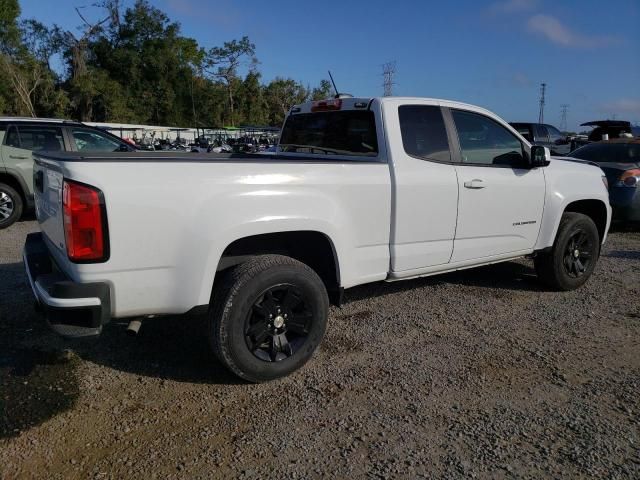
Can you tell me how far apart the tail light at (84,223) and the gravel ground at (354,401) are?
3.15 feet

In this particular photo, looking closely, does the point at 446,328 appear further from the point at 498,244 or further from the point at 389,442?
the point at 389,442

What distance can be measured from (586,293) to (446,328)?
1.92 meters

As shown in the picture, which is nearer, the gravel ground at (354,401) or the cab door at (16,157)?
the gravel ground at (354,401)

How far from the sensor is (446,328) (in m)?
4.29

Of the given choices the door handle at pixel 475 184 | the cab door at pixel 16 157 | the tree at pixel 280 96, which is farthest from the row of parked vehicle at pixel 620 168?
the tree at pixel 280 96

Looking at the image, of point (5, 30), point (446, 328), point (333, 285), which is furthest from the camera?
point (5, 30)

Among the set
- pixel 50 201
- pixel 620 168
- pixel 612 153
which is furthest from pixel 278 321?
pixel 612 153

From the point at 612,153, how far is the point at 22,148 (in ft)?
32.2

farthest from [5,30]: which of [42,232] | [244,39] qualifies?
[42,232]

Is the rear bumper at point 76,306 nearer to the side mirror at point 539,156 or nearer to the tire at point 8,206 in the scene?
the side mirror at point 539,156

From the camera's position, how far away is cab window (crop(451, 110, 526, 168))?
4.34m

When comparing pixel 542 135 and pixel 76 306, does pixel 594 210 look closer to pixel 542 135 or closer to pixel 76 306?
pixel 76 306

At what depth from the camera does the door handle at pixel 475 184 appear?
4.14 meters

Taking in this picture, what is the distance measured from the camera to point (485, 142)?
4.51m
